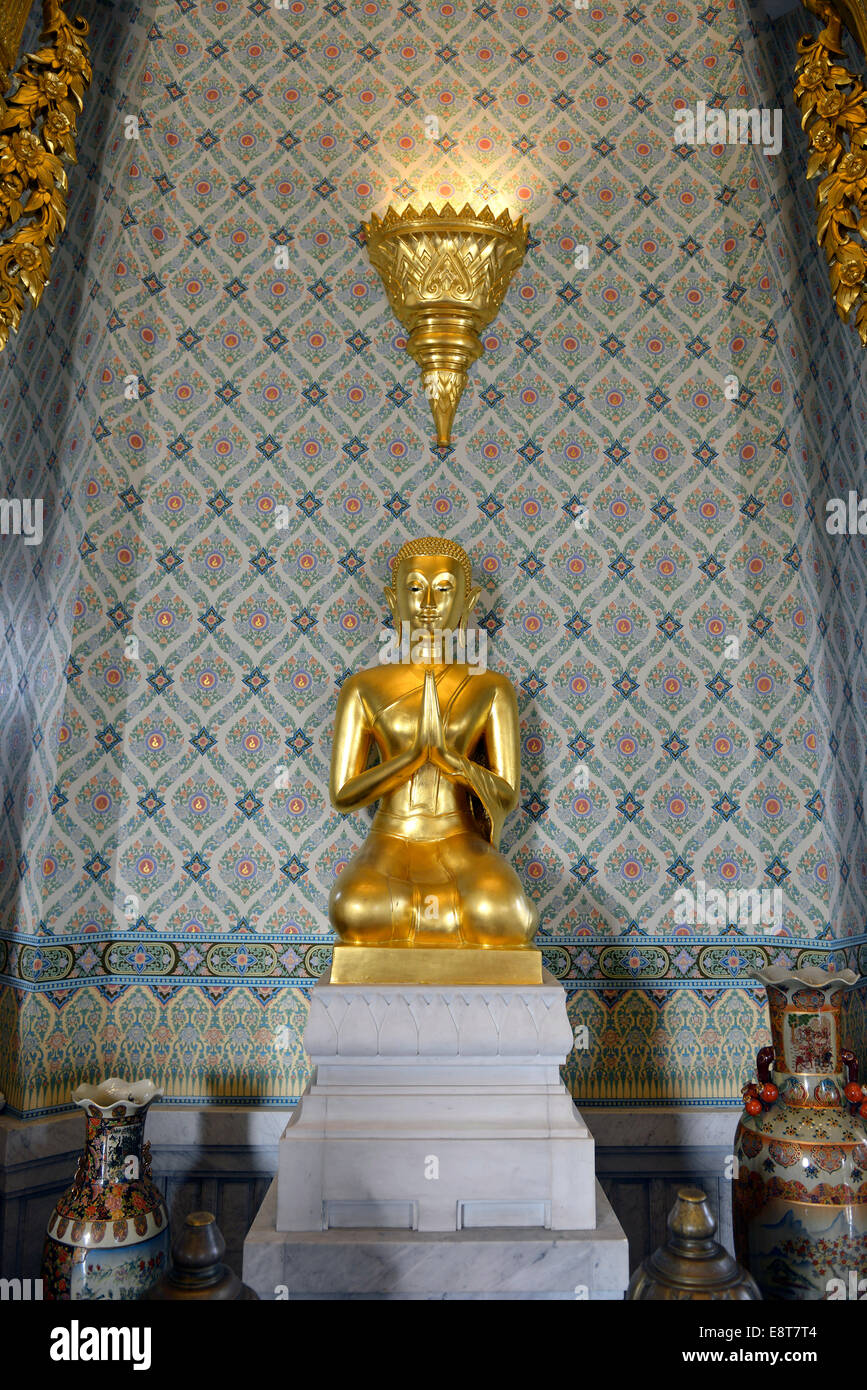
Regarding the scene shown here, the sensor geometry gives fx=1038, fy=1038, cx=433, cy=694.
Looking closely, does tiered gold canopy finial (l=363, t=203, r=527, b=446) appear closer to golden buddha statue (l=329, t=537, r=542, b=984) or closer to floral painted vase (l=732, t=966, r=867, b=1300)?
golden buddha statue (l=329, t=537, r=542, b=984)

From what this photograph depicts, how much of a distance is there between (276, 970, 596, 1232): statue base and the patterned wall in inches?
45.9

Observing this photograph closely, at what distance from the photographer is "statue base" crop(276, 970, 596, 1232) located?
2877 mm

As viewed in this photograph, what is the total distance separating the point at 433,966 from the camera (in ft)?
10.4

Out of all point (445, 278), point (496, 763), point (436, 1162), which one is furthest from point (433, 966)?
point (445, 278)

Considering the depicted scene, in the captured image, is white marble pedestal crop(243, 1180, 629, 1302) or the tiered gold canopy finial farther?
the tiered gold canopy finial

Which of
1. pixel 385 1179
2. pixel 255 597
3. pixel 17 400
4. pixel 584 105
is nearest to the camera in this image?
pixel 385 1179

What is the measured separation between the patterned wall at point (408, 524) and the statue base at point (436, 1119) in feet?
3.82

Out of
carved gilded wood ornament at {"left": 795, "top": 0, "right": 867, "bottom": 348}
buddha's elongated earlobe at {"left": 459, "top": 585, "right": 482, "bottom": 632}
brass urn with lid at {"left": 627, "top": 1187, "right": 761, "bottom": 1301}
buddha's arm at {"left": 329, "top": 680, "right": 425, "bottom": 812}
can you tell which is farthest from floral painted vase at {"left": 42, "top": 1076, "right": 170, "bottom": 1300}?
carved gilded wood ornament at {"left": 795, "top": 0, "right": 867, "bottom": 348}

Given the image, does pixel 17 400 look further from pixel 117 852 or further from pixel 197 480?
pixel 117 852

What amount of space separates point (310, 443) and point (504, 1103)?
2768 millimetres

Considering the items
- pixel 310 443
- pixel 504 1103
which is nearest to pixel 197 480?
pixel 310 443

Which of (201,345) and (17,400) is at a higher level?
(201,345)

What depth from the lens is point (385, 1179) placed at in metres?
2.88

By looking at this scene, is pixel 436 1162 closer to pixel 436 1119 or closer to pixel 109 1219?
pixel 436 1119
